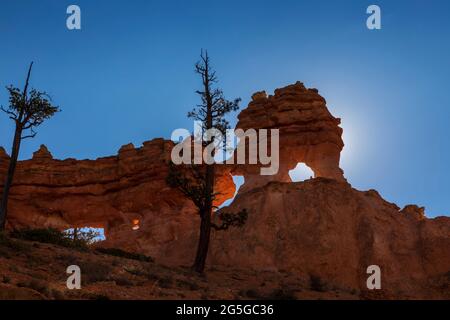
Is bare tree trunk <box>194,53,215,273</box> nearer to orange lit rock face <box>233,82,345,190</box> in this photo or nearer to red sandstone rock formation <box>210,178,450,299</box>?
red sandstone rock formation <box>210,178,450,299</box>

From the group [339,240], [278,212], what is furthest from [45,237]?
[339,240]

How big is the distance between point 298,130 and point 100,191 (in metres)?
21.1

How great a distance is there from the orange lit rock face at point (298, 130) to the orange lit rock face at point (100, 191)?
18.6 ft

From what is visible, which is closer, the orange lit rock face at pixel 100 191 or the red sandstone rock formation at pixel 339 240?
the red sandstone rock formation at pixel 339 240

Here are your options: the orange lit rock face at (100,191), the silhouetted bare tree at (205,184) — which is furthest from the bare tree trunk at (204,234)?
the orange lit rock face at (100,191)

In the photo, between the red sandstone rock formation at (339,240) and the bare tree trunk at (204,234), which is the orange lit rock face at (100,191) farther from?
the bare tree trunk at (204,234)

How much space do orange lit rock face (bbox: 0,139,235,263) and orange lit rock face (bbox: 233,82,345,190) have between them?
224 inches

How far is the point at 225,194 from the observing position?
4712 cm

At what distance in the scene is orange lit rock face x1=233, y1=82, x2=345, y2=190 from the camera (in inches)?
1619

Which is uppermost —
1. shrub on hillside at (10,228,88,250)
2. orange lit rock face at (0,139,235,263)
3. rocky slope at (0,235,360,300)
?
orange lit rock face at (0,139,235,263)

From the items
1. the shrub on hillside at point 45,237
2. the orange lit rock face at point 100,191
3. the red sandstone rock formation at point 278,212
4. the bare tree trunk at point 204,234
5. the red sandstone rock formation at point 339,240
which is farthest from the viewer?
the orange lit rock face at point 100,191

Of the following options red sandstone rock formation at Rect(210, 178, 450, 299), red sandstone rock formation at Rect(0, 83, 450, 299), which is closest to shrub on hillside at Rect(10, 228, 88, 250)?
red sandstone rock formation at Rect(0, 83, 450, 299)

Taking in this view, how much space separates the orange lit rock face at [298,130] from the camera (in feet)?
135

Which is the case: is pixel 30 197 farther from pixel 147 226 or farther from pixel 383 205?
pixel 383 205
